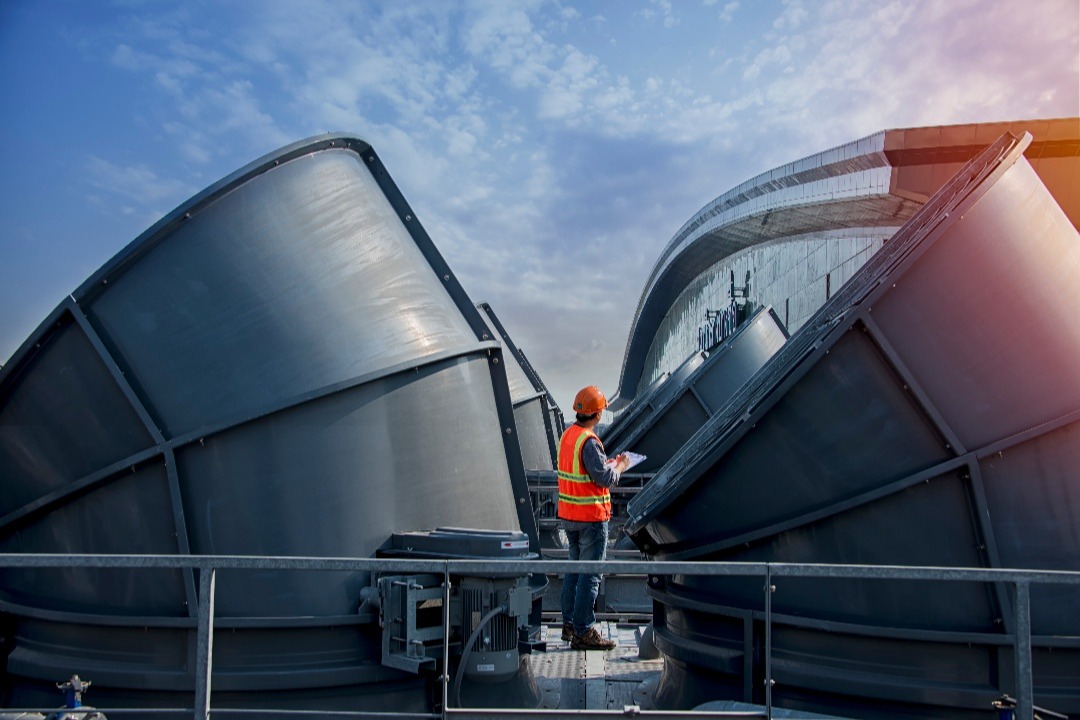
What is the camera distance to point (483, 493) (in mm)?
5750

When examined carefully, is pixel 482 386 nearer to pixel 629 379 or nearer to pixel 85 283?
pixel 85 283

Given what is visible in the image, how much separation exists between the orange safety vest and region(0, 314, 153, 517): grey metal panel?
2.66 meters

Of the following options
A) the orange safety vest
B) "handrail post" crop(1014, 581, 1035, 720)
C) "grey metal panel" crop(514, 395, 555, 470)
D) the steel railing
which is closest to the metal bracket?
the steel railing

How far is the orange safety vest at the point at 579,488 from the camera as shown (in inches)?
223

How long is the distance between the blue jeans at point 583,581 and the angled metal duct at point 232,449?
750 mm

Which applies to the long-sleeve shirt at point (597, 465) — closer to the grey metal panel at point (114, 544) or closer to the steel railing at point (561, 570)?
the steel railing at point (561, 570)

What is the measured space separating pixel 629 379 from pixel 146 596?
79.8 m

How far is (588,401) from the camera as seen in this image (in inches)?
224

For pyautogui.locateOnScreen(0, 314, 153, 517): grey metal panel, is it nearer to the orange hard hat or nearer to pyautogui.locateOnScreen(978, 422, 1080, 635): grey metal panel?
the orange hard hat

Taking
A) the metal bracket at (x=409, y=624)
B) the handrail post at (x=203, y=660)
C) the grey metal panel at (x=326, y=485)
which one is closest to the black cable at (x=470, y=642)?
the metal bracket at (x=409, y=624)

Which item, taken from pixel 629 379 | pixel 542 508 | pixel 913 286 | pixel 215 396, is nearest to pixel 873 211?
pixel 542 508

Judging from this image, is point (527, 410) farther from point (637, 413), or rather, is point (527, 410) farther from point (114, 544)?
point (114, 544)

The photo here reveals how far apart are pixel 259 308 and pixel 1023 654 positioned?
4378 mm

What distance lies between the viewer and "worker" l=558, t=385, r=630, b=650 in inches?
219
